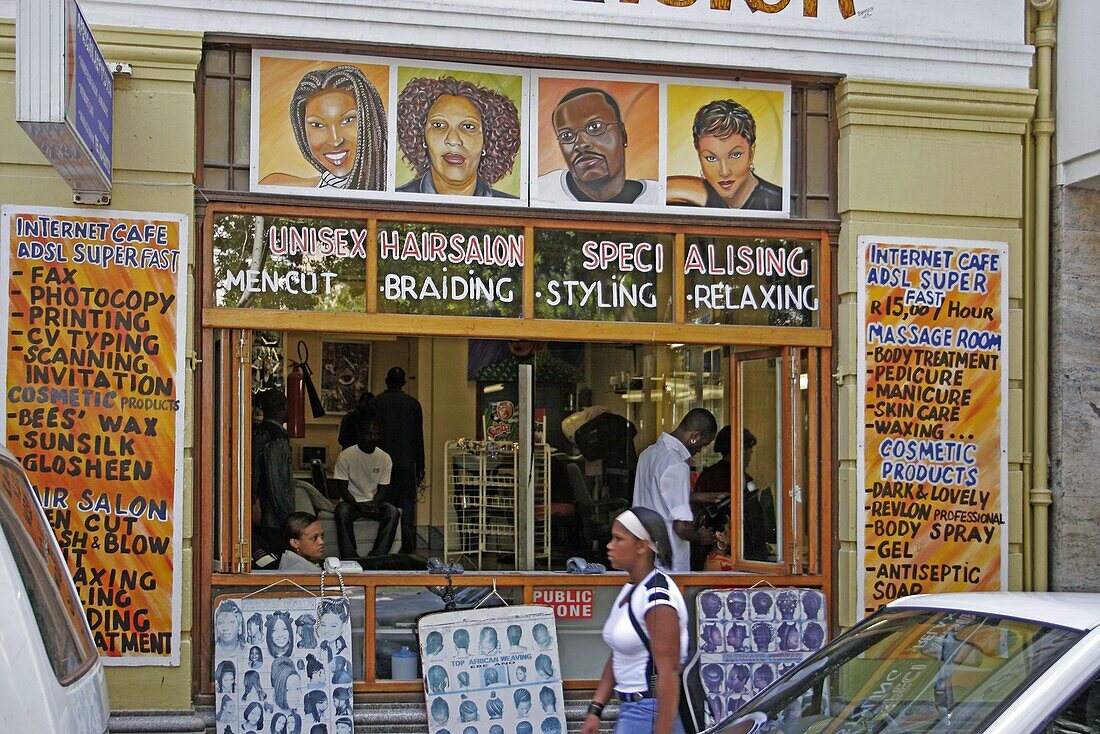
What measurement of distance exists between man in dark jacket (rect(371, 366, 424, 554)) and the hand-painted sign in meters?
4.08

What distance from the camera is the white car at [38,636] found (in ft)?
9.95

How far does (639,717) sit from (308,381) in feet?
22.3

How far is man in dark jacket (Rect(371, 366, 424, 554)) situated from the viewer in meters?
10.7

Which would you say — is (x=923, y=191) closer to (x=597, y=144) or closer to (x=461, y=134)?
(x=597, y=144)

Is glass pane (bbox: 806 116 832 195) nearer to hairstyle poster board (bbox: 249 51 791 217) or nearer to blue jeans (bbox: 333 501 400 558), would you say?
hairstyle poster board (bbox: 249 51 791 217)

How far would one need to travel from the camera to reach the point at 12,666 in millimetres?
3025

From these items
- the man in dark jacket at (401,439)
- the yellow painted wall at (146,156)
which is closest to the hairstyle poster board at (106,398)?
the yellow painted wall at (146,156)

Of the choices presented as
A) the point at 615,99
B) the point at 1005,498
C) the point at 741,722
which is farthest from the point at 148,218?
the point at 1005,498

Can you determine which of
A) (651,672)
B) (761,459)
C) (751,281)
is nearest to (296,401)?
(761,459)

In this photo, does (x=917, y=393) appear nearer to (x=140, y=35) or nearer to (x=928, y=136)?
(x=928, y=136)

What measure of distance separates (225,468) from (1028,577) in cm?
523

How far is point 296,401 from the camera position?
35.7 ft

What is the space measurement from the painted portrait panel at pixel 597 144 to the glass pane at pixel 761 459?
4.60 ft

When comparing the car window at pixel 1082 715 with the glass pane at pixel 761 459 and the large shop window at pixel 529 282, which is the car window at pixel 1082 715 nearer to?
the large shop window at pixel 529 282
